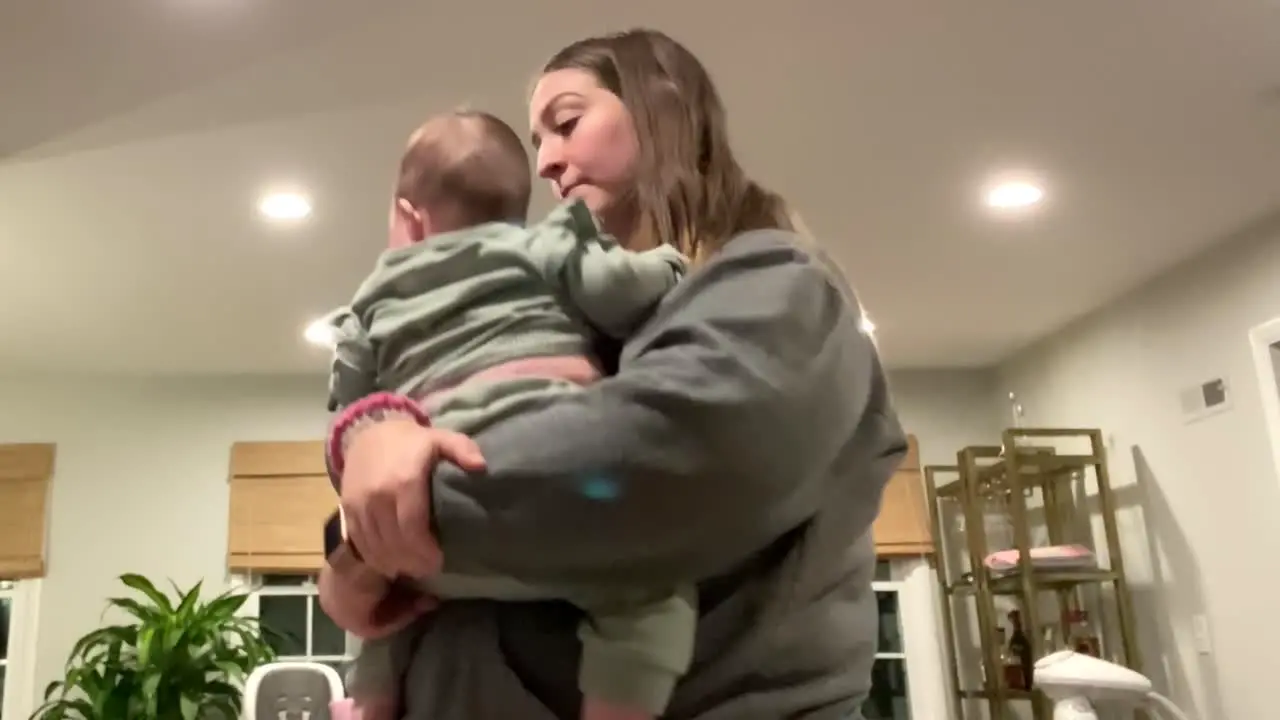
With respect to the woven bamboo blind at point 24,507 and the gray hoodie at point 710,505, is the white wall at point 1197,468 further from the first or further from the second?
the woven bamboo blind at point 24,507

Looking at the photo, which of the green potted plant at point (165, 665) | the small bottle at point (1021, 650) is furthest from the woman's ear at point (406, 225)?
the small bottle at point (1021, 650)

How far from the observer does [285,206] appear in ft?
9.62

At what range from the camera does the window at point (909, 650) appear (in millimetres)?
4492

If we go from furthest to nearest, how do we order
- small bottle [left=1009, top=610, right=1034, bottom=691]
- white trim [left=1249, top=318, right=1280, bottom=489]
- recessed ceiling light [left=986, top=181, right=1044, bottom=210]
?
small bottle [left=1009, top=610, right=1034, bottom=691] < white trim [left=1249, top=318, right=1280, bottom=489] < recessed ceiling light [left=986, top=181, right=1044, bottom=210]

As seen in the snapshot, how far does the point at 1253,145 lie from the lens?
2830 millimetres

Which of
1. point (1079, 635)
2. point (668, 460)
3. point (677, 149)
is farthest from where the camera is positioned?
point (1079, 635)

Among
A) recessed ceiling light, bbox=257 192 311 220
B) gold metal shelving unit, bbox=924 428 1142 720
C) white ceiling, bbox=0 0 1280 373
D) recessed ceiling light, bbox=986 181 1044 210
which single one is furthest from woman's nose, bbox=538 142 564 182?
gold metal shelving unit, bbox=924 428 1142 720

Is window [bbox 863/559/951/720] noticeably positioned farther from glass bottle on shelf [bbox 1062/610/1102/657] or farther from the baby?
the baby

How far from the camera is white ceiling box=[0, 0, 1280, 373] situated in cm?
217

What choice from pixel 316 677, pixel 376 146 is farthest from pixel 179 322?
pixel 376 146

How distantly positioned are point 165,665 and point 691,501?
3578mm

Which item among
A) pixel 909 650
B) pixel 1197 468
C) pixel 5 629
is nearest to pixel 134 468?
pixel 5 629

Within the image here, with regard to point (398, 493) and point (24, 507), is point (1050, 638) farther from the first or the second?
point (398, 493)

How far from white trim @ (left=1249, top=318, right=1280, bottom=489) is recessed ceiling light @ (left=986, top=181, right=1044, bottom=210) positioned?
0.77m
